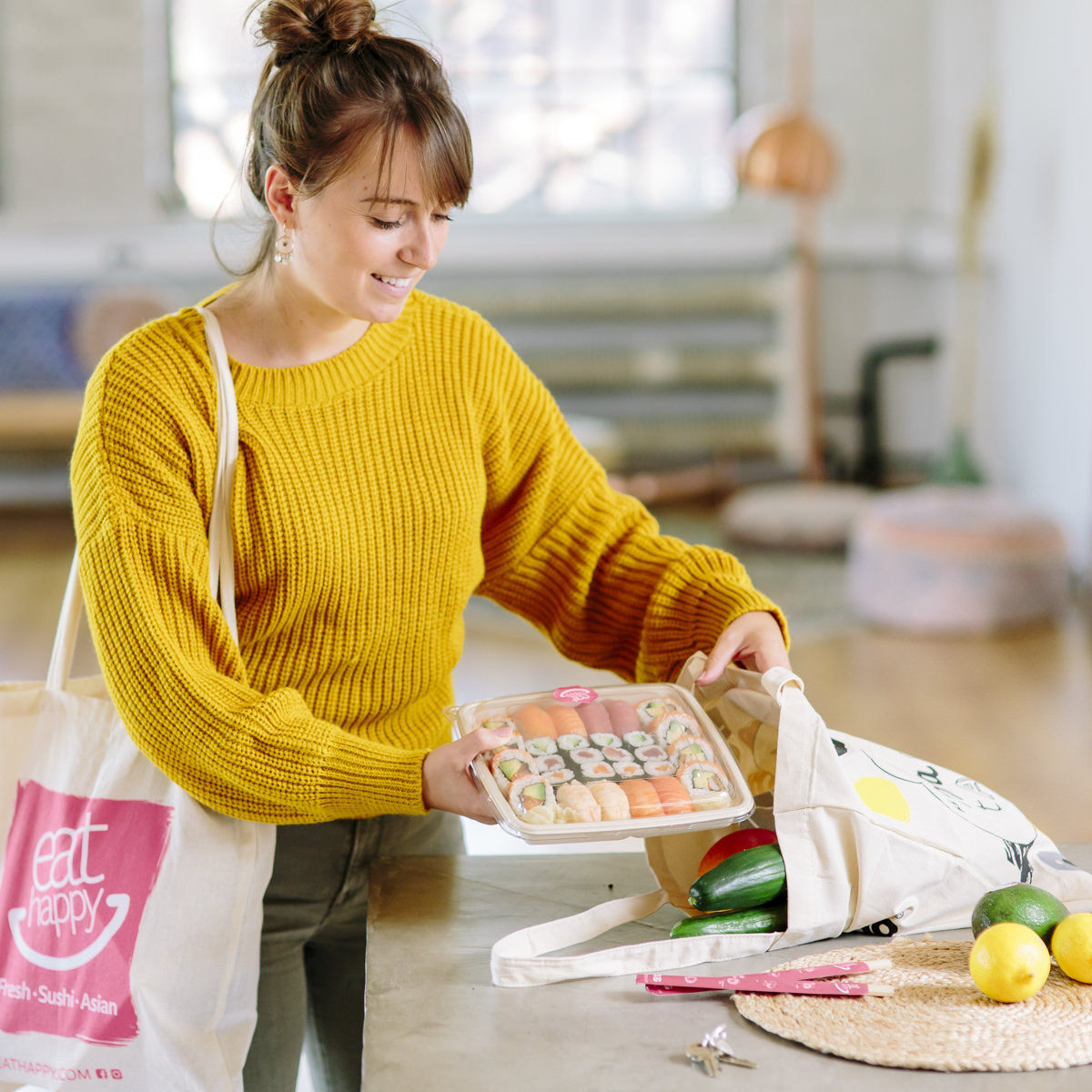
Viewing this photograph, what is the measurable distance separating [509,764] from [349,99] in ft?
1.78

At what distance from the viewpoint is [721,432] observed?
6402 millimetres

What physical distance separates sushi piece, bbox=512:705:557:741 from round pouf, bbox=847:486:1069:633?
3.28m

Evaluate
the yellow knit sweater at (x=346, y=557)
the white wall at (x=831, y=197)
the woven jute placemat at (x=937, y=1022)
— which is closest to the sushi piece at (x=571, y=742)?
the yellow knit sweater at (x=346, y=557)

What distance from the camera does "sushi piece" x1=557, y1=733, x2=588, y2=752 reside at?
113cm

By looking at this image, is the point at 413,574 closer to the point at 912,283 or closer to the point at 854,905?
the point at 854,905

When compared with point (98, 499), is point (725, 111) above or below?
above

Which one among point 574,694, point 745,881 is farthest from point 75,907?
point 745,881

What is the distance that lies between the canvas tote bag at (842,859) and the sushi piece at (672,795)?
8cm

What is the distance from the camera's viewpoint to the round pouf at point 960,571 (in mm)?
4230

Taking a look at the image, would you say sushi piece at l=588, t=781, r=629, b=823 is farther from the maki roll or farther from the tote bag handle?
the tote bag handle

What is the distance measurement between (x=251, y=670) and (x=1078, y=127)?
14.1 feet

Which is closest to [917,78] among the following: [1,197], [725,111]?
[725,111]

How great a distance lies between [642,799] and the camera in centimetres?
106

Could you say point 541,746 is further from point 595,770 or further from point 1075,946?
point 1075,946
